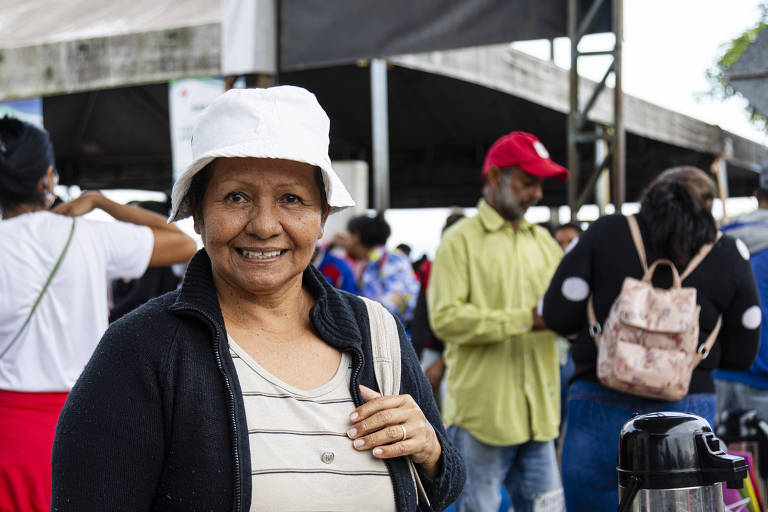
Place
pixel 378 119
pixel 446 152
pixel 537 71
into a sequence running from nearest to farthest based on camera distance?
pixel 378 119, pixel 537 71, pixel 446 152

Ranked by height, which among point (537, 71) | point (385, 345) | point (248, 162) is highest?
point (537, 71)

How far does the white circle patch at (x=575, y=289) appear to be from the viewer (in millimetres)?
3025

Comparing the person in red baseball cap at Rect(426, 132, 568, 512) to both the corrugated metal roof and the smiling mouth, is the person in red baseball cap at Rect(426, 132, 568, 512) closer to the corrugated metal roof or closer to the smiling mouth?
the smiling mouth

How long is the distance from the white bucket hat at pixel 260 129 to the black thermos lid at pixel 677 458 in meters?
0.78

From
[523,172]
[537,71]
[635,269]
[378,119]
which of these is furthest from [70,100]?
[635,269]

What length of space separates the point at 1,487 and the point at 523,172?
2.52m

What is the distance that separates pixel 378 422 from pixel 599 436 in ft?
5.41

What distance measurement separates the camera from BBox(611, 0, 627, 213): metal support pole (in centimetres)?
561

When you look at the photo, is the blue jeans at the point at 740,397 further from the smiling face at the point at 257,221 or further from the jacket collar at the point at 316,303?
the smiling face at the point at 257,221

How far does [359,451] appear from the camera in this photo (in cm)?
154

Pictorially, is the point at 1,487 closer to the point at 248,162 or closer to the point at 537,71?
the point at 248,162

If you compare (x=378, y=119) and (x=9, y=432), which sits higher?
(x=378, y=119)

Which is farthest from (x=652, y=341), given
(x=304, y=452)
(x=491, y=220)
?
(x=304, y=452)

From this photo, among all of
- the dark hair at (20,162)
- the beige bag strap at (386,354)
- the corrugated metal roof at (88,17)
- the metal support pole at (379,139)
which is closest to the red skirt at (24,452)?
the dark hair at (20,162)
